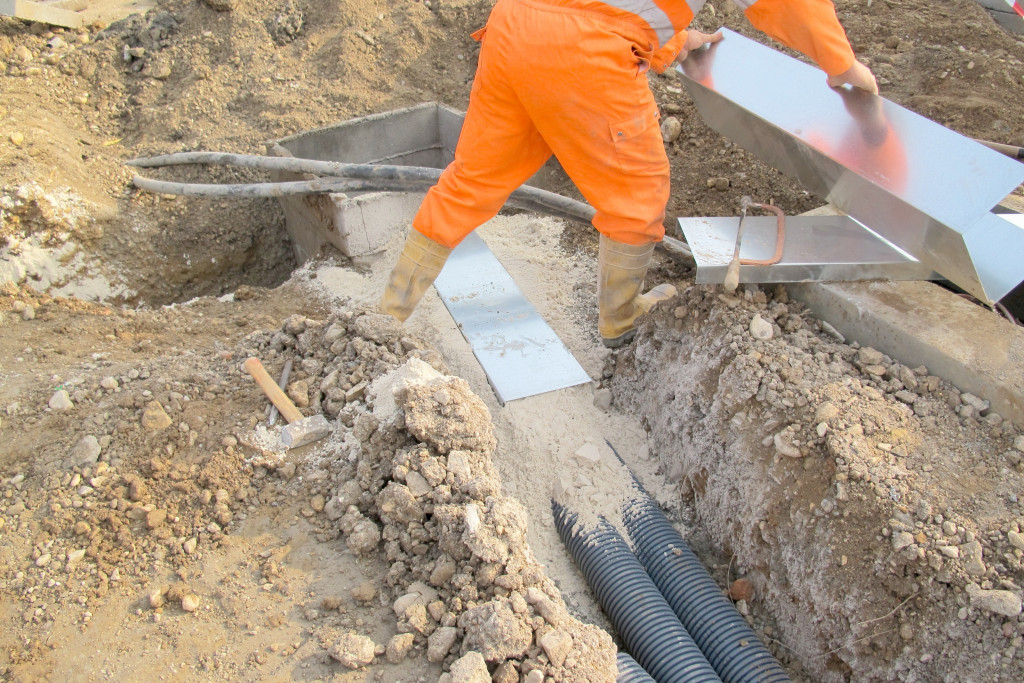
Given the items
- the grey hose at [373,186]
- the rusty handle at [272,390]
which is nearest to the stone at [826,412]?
the grey hose at [373,186]

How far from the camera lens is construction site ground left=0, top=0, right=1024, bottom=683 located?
1994mm

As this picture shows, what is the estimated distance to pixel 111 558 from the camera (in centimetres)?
221

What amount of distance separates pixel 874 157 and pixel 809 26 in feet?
1.69

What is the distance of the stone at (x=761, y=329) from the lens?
2.60 meters

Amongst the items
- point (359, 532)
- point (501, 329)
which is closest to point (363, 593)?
point (359, 532)

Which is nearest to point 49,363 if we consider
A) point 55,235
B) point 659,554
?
point 55,235

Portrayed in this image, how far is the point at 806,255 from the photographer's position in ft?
8.79

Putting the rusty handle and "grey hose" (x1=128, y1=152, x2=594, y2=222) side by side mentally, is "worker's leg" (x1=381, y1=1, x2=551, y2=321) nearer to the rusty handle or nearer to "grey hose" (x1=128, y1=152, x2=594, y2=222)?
"grey hose" (x1=128, y1=152, x2=594, y2=222)

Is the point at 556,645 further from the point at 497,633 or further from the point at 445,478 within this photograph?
the point at 445,478

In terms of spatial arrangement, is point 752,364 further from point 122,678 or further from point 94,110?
point 94,110

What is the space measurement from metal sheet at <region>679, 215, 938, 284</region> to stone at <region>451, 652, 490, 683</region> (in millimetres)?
1543

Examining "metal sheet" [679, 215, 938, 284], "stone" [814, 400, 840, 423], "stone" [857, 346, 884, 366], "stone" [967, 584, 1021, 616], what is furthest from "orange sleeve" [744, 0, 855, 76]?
"stone" [967, 584, 1021, 616]

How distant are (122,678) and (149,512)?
535 mm

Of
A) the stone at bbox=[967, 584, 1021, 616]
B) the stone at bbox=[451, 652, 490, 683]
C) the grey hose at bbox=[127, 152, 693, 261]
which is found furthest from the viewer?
the grey hose at bbox=[127, 152, 693, 261]
